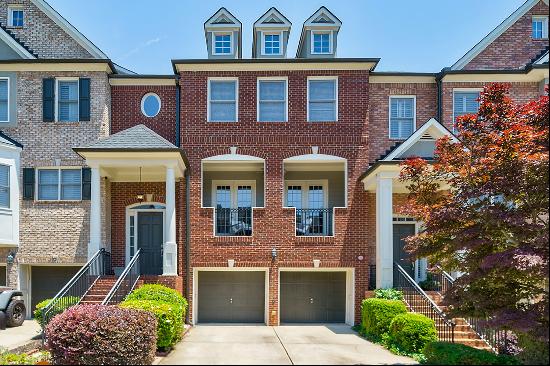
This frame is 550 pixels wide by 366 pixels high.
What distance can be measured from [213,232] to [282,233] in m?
2.28

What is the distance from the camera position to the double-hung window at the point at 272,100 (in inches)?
707

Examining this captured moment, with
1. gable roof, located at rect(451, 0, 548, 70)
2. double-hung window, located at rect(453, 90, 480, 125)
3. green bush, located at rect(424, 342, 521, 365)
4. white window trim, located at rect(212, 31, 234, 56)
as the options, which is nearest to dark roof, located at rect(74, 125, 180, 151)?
white window trim, located at rect(212, 31, 234, 56)

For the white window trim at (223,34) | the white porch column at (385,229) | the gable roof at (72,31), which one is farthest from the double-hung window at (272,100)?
the gable roof at (72,31)

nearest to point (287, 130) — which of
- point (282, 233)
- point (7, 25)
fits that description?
point (282, 233)

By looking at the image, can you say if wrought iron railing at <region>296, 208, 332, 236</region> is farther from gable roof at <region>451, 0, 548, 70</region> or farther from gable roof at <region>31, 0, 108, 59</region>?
gable roof at <region>31, 0, 108, 59</region>

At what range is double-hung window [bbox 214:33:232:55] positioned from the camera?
18.9 m

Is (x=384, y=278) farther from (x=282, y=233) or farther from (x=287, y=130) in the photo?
(x=287, y=130)

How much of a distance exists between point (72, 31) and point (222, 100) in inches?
227

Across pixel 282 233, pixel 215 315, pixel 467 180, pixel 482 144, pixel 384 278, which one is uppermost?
pixel 482 144

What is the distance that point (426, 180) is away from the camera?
36.3ft

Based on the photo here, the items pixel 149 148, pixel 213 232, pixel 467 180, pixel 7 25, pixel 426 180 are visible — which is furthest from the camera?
pixel 7 25

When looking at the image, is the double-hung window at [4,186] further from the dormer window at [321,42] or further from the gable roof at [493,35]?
the gable roof at [493,35]

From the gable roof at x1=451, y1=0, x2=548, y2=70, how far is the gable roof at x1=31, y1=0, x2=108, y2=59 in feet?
41.1

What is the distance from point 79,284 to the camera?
1495 centimetres
